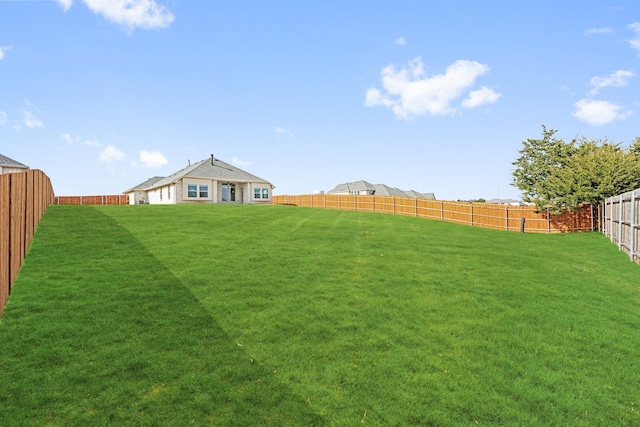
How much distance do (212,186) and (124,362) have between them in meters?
32.2

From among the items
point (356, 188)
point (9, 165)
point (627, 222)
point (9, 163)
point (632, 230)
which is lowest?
point (632, 230)

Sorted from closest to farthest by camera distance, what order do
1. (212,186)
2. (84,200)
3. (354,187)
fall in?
(212,186), (84,200), (354,187)

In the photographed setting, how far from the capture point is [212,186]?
35.3m

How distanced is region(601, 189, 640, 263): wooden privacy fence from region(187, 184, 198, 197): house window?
3122 centimetres

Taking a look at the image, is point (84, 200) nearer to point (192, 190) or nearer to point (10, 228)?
point (192, 190)

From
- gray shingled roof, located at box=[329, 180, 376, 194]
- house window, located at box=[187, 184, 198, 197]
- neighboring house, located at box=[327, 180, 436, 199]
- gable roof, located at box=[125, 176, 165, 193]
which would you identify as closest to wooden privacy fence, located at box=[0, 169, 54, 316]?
house window, located at box=[187, 184, 198, 197]

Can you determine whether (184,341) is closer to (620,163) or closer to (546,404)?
(546,404)

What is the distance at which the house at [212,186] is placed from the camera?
33.7 meters

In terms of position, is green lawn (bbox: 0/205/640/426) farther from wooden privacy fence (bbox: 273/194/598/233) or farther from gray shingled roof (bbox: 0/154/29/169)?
gray shingled roof (bbox: 0/154/29/169)

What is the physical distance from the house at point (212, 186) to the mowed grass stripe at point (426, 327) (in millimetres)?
24019

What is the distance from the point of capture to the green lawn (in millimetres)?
3873

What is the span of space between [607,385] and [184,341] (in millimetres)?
5648

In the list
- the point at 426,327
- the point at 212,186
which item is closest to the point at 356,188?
the point at 212,186

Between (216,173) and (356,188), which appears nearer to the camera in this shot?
(216,173)
